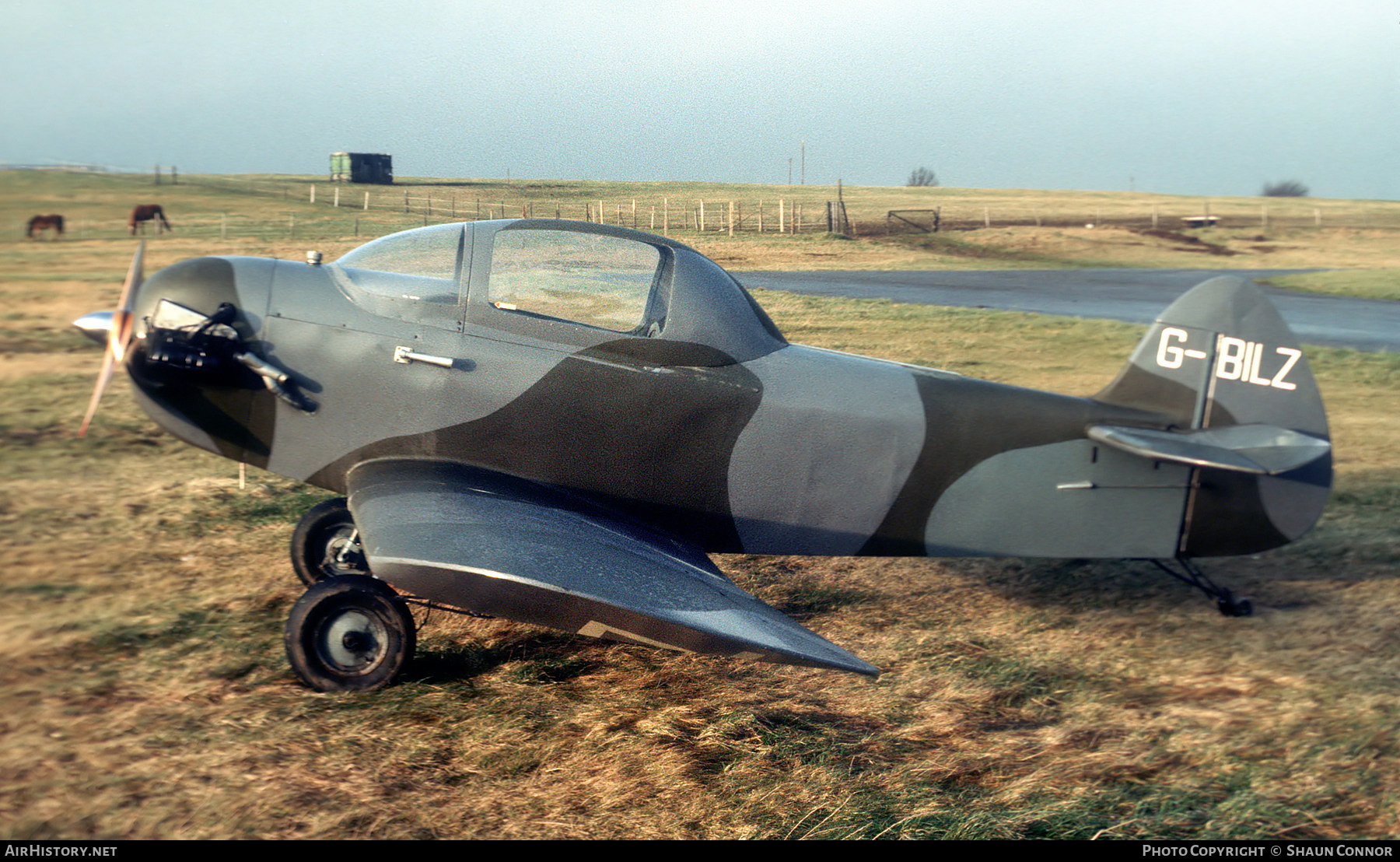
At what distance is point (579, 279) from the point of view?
16.9ft

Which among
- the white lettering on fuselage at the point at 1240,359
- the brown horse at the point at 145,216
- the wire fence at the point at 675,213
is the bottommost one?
the white lettering on fuselage at the point at 1240,359

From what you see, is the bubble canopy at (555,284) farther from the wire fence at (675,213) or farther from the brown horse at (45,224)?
the brown horse at (45,224)

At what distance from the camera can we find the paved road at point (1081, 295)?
62.1 ft

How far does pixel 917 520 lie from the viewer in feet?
17.7

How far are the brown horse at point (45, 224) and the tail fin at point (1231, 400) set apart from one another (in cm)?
1613

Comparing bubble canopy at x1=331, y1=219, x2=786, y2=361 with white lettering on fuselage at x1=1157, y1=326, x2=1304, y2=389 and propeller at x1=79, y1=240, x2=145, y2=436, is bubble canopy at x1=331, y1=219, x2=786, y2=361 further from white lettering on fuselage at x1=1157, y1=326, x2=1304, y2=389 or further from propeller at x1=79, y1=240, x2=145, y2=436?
white lettering on fuselage at x1=1157, y1=326, x2=1304, y2=389

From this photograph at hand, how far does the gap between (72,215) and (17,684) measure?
52.5ft

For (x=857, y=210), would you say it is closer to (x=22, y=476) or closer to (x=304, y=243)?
(x=304, y=243)

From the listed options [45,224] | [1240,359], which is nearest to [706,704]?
[1240,359]

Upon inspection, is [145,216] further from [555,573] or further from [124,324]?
[555,573]

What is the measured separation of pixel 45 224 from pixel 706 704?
Answer: 17380 mm

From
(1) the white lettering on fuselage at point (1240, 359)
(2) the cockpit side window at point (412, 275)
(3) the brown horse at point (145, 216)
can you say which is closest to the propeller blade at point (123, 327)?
(2) the cockpit side window at point (412, 275)

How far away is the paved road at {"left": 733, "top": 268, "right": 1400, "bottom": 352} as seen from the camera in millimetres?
18922

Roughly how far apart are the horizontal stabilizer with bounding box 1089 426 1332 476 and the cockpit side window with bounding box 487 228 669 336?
2.69 meters
